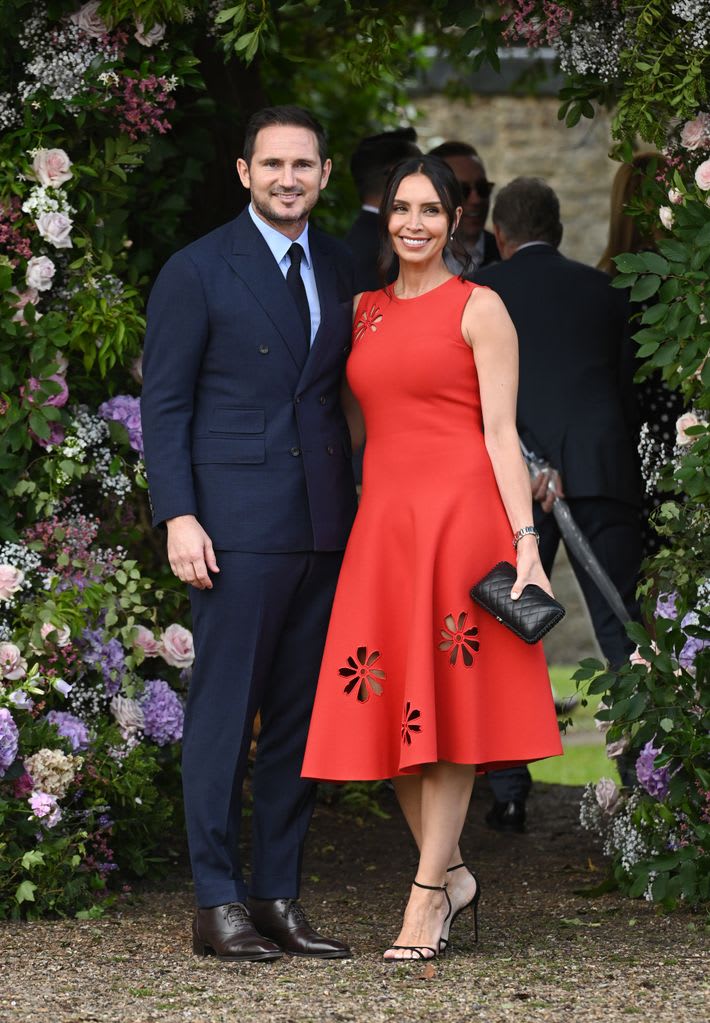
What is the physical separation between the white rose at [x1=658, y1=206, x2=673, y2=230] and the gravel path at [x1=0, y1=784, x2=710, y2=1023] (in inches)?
74.0

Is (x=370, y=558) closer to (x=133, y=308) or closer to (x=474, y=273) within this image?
(x=133, y=308)

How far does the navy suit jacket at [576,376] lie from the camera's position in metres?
5.30

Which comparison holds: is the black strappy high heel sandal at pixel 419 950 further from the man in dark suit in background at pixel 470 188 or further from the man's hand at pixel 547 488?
the man in dark suit in background at pixel 470 188

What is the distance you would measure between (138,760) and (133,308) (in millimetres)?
1323

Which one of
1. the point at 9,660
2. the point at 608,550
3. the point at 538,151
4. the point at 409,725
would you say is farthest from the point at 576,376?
the point at 538,151

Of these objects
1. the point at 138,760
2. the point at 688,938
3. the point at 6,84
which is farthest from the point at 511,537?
the point at 6,84

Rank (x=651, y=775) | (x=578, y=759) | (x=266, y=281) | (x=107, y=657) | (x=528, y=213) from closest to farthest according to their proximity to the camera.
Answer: (x=266, y=281) → (x=651, y=775) → (x=107, y=657) → (x=528, y=213) → (x=578, y=759)

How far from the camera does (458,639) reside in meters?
3.79

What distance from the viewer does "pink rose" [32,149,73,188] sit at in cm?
458

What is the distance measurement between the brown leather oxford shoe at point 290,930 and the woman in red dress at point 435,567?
159 mm

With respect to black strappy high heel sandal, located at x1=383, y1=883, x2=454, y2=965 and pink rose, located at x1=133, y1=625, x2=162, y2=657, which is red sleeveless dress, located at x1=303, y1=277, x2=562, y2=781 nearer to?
black strappy high heel sandal, located at x1=383, y1=883, x2=454, y2=965

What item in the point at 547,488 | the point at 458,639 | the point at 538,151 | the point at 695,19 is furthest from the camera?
the point at 538,151

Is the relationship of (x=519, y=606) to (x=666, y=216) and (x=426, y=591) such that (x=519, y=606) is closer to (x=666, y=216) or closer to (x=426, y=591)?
(x=426, y=591)

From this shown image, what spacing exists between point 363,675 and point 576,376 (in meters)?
1.91
